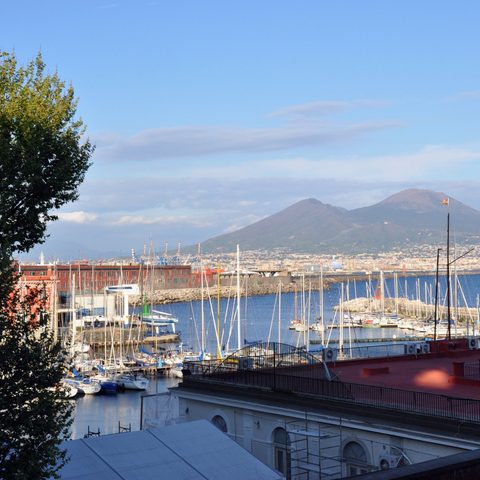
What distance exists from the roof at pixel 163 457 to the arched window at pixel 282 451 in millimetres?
1210

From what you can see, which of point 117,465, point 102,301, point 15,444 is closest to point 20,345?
point 15,444

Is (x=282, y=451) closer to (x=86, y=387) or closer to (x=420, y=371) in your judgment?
(x=420, y=371)

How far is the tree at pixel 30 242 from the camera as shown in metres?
10.4

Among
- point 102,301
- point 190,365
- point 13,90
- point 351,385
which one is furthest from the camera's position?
point 102,301

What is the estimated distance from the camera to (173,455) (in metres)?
13.5

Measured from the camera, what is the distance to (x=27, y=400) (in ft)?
35.5

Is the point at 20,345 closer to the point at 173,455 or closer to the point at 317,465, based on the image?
the point at 173,455

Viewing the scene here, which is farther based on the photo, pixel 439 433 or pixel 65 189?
pixel 65 189

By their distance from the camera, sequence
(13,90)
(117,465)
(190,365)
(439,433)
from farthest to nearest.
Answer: (190,365)
(13,90)
(117,465)
(439,433)

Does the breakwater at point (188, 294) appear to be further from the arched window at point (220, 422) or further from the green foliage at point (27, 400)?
the green foliage at point (27, 400)

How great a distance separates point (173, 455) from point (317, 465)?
3108 mm

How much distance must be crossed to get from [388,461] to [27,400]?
678 centimetres

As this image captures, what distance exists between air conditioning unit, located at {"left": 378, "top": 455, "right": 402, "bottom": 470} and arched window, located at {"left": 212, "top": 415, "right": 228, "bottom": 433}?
15.6 ft

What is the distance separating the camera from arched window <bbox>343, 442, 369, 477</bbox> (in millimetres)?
13438
